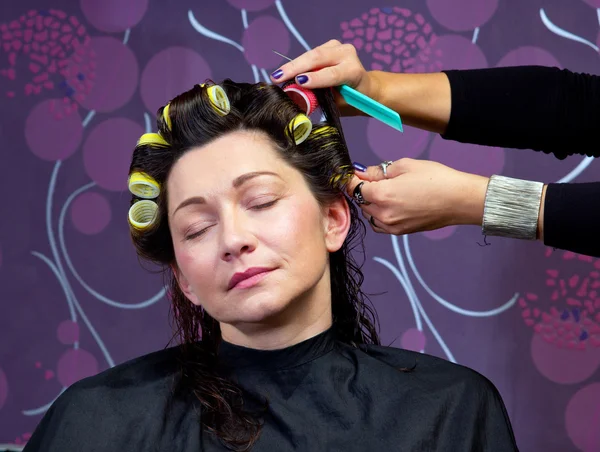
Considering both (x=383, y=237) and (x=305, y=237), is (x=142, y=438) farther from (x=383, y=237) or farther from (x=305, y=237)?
(x=383, y=237)

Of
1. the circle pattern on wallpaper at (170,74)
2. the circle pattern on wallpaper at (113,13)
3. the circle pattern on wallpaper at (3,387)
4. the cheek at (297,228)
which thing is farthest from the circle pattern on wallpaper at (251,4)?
the circle pattern on wallpaper at (3,387)

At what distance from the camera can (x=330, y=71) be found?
159cm

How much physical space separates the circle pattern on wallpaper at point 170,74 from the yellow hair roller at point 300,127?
95cm

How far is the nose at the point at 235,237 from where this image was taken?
1.36m

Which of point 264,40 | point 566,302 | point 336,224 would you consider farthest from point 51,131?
point 566,302

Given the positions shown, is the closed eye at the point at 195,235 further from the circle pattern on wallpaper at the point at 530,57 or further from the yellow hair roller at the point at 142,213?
the circle pattern on wallpaper at the point at 530,57

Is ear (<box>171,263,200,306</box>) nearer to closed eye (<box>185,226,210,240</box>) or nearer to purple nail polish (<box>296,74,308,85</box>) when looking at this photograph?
closed eye (<box>185,226,210,240</box>)

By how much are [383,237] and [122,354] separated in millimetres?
932

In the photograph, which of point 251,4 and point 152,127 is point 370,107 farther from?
point 152,127

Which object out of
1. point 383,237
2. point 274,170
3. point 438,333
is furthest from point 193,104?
point 438,333

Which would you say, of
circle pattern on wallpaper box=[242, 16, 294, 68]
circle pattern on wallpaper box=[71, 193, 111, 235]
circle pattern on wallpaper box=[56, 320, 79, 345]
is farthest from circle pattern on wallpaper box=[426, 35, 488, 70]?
circle pattern on wallpaper box=[56, 320, 79, 345]

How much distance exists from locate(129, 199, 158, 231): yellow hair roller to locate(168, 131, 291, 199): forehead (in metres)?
0.06

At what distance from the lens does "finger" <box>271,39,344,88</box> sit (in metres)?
1.56

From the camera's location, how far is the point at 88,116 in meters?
2.47
